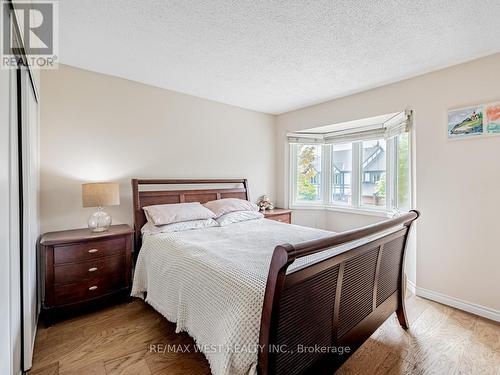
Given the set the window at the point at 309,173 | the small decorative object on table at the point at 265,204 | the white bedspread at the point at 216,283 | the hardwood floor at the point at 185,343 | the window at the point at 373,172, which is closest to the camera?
the white bedspread at the point at 216,283

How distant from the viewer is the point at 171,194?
315 cm

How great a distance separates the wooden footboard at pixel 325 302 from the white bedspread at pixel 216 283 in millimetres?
138

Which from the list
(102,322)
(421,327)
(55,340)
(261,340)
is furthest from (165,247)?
(421,327)

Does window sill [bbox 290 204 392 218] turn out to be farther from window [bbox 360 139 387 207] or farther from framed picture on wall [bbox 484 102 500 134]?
framed picture on wall [bbox 484 102 500 134]

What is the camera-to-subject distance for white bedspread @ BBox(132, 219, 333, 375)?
123 centimetres

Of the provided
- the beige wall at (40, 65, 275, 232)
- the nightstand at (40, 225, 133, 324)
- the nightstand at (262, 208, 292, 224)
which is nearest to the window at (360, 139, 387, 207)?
the nightstand at (262, 208, 292, 224)

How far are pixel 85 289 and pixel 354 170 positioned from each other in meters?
3.90

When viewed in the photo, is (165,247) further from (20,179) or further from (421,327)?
(421,327)

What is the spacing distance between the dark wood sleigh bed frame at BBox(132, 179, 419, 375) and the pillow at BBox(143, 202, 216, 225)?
178 centimetres

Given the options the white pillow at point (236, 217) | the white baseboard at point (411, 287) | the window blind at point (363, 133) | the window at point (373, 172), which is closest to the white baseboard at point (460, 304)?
the white baseboard at point (411, 287)

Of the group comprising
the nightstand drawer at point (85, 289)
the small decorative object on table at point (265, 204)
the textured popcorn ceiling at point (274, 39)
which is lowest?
the nightstand drawer at point (85, 289)

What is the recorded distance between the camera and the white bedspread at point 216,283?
1.23m

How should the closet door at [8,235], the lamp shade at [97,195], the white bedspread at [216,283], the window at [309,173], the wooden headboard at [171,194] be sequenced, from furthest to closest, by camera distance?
the window at [309,173] → the wooden headboard at [171,194] → the lamp shade at [97,195] → the white bedspread at [216,283] → the closet door at [8,235]

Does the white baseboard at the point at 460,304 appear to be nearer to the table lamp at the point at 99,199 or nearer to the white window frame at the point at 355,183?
the white window frame at the point at 355,183
